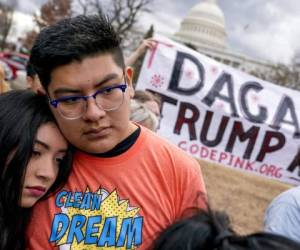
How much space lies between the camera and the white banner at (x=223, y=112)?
561cm

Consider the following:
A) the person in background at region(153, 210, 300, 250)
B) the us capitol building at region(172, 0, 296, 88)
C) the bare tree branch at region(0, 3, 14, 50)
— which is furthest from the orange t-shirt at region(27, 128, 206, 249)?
the us capitol building at region(172, 0, 296, 88)

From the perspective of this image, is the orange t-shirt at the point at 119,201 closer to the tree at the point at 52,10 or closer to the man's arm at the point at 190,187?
the man's arm at the point at 190,187

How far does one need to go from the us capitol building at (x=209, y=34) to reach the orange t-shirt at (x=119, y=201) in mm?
63659

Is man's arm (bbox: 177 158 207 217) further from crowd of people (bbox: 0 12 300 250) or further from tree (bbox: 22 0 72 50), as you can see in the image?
tree (bbox: 22 0 72 50)

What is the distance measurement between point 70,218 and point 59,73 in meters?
0.51

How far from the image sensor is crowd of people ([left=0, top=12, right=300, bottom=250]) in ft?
5.16

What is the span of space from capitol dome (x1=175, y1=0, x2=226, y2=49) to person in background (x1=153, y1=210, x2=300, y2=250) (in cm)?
6455

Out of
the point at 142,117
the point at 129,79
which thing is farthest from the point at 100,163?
the point at 142,117

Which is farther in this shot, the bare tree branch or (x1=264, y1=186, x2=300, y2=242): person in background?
the bare tree branch

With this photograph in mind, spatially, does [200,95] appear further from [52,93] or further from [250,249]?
[250,249]

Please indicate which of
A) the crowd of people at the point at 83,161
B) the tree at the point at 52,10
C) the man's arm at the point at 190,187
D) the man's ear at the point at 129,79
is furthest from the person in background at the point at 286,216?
the tree at the point at 52,10

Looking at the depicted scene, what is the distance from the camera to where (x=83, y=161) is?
1740mm

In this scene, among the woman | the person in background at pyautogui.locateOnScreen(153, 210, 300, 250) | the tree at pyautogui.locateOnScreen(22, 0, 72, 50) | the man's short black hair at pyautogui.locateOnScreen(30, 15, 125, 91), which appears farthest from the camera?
the tree at pyautogui.locateOnScreen(22, 0, 72, 50)

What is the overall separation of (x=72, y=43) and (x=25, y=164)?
47cm
